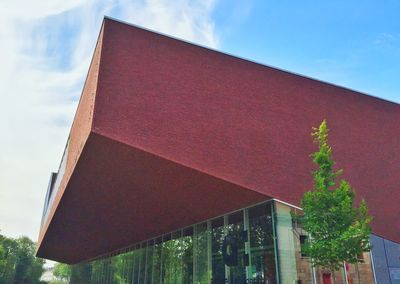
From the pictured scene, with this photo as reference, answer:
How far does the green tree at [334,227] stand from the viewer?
9.76 metres

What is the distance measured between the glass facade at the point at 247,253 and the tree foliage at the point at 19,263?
5127cm

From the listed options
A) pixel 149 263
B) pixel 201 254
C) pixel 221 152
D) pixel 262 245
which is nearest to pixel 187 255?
pixel 201 254

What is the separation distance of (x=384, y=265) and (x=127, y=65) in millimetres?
11202

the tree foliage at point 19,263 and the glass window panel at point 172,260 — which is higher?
the tree foliage at point 19,263

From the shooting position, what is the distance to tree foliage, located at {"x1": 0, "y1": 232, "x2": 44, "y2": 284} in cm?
6127

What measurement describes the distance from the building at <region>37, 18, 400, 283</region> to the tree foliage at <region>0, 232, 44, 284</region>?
54200 mm

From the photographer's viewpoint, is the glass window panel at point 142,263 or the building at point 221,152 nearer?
the building at point 221,152

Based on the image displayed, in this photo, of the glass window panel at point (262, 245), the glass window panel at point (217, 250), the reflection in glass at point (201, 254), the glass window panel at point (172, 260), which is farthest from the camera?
the glass window panel at point (172, 260)

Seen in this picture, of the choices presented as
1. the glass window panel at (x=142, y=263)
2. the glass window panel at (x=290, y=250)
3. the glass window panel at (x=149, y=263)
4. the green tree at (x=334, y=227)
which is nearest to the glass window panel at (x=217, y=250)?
the glass window panel at (x=290, y=250)

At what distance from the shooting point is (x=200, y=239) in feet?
53.0

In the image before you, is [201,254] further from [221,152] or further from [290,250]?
[221,152]

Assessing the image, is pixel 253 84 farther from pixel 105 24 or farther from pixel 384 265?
pixel 384 265

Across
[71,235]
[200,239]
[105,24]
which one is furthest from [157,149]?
[71,235]

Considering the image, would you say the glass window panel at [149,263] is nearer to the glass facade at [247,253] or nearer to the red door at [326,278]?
the glass facade at [247,253]
